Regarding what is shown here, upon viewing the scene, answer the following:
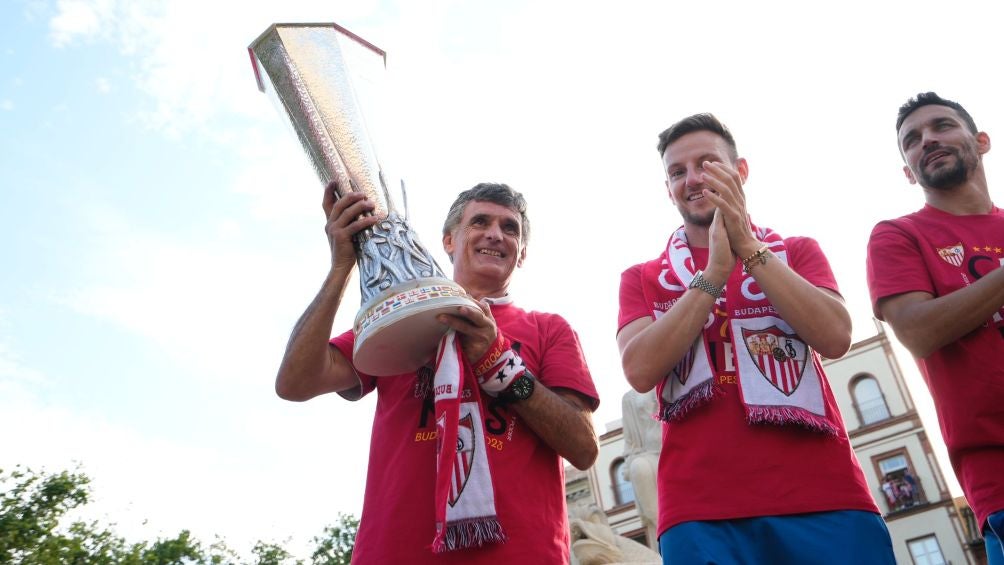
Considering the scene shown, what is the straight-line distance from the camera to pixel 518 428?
2799 mm

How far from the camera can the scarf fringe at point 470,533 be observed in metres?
2.38

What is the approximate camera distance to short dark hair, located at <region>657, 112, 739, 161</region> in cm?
312

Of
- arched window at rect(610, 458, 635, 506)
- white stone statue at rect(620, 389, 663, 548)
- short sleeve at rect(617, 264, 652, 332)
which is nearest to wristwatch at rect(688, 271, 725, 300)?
short sleeve at rect(617, 264, 652, 332)

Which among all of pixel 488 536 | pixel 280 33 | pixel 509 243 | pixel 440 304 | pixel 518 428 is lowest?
pixel 488 536

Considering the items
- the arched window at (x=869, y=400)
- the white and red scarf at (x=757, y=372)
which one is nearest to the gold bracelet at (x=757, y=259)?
the white and red scarf at (x=757, y=372)

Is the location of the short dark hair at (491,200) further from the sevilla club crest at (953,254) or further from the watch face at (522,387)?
the sevilla club crest at (953,254)

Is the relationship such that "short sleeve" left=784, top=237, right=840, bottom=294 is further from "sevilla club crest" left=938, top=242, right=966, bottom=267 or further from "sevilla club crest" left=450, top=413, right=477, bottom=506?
"sevilla club crest" left=450, top=413, right=477, bottom=506

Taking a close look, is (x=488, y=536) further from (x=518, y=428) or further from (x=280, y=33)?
(x=280, y=33)

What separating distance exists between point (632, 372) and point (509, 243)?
3.13 feet

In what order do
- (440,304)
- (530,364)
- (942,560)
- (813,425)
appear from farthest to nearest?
1. (942,560)
2. (530,364)
3. (813,425)
4. (440,304)

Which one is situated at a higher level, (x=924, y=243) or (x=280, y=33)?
(x=280, y=33)

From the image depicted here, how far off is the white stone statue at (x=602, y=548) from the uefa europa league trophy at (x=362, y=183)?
225 inches

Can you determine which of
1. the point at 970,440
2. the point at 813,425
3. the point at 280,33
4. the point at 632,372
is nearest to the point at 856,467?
the point at 813,425

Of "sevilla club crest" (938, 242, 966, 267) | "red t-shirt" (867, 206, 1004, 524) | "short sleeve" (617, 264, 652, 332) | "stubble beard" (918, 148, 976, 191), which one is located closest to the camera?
"red t-shirt" (867, 206, 1004, 524)
